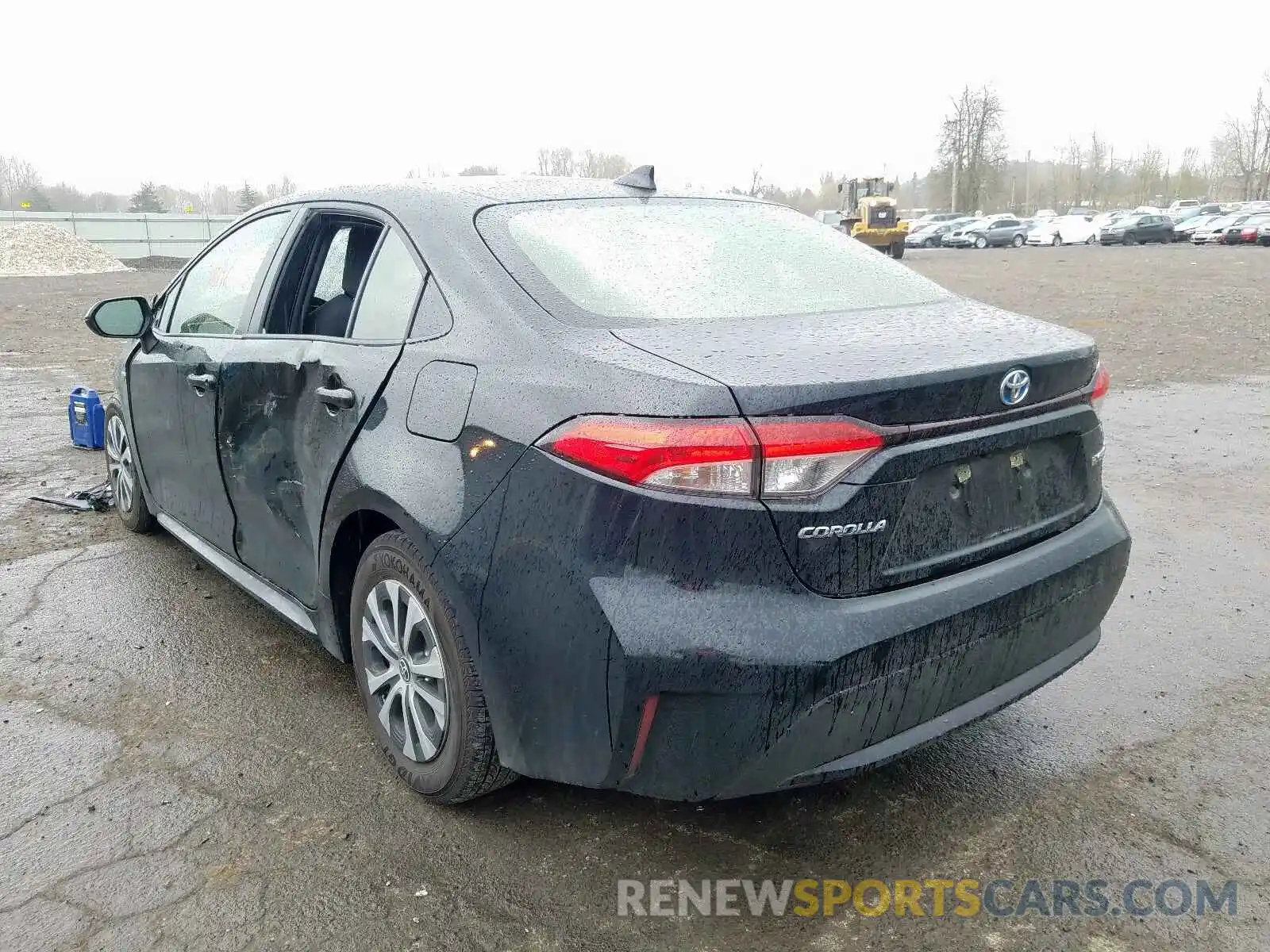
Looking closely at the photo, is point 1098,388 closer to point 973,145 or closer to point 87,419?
point 87,419

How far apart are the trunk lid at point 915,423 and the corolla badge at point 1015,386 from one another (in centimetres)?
2

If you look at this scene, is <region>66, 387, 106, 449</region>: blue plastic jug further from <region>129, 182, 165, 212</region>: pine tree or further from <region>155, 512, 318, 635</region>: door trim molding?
<region>129, 182, 165, 212</region>: pine tree

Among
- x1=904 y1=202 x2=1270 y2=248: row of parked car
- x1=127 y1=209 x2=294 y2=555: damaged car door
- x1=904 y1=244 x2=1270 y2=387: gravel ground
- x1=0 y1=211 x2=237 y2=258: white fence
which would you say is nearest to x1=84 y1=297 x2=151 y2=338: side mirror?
x1=127 y1=209 x2=294 y2=555: damaged car door

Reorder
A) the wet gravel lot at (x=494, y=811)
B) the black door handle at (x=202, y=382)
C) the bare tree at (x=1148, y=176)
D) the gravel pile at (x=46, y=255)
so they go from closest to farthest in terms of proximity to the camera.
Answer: the wet gravel lot at (x=494, y=811) < the black door handle at (x=202, y=382) < the gravel pile at (x=46, y=255) < the bare tree at (x=1148, y=176)

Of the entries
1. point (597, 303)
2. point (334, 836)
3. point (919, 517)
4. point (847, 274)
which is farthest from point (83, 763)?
point (847, 274)

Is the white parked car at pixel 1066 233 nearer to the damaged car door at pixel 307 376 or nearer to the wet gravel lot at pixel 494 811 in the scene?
the wet gravel lot at pixel 494 811

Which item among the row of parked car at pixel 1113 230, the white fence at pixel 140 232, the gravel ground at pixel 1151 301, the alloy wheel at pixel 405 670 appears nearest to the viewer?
the alloy wheel at pixel 405 670

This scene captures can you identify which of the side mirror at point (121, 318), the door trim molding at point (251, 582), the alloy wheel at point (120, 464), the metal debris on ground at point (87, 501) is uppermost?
the side mirror at point (121, 318)

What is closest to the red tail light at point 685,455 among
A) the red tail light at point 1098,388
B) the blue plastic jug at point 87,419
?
the red tail light at point 1098,388

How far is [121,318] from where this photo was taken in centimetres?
430

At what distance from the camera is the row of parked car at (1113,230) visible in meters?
40.1

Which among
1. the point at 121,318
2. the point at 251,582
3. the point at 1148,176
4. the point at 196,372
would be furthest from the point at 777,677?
the point at 1148,176

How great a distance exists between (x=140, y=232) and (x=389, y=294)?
47281 millimetres

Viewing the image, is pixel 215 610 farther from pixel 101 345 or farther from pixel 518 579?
pixel 101 345
